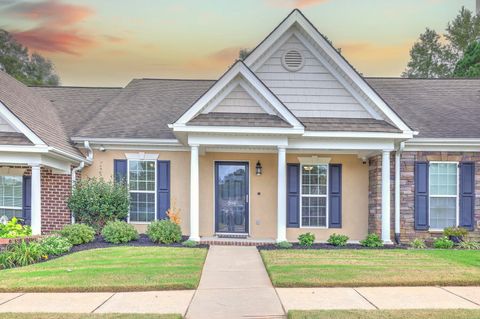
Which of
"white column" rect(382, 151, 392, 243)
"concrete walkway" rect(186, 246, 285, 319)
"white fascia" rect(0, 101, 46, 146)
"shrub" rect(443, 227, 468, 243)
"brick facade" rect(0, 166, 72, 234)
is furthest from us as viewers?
"brick facade" rect(0, 166, 72, 234)

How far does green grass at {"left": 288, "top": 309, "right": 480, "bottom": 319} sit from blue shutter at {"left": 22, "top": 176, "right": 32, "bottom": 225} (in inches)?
368

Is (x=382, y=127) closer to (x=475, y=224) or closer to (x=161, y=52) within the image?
(x=475, y=224)

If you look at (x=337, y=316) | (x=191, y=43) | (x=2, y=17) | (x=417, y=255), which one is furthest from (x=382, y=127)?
(x=2, y=17)

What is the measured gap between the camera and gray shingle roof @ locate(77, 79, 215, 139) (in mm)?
12516

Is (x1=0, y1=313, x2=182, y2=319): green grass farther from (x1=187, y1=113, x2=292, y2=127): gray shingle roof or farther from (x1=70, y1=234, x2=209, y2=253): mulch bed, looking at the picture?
(x1=187, y1=113, x2=292, y2=127): gray shingle roof

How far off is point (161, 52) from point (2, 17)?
11052 millimetres

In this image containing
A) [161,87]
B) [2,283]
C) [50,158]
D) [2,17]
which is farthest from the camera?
[2,17]

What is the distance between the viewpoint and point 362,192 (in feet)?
41.2

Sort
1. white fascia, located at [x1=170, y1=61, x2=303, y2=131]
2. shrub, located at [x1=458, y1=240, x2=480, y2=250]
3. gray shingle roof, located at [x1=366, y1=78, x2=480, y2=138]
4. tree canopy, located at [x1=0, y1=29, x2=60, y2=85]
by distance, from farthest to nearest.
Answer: tree canopy, located at [x1=0, y1=29, x2=60, y2=85] → gray shingle roof, located at [x1=366, y1=78, x2=480, y2=138] → shrub, located at [x1=458, y1=240, x2=480, y2=250] → white fascia, located at [x1=170, y1=61, x2=303, y2=131]

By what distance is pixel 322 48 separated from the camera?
37.1ft

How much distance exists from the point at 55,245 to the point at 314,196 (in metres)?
7.27

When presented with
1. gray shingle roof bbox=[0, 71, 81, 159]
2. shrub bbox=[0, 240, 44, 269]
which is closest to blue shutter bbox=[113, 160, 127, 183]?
gray shingle roof bbox=[0, 71, 81, 159]

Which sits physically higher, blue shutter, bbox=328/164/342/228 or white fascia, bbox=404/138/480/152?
white fascia, bbox=404/138/480/152

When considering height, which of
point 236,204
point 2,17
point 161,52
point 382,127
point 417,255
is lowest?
point 417,255
